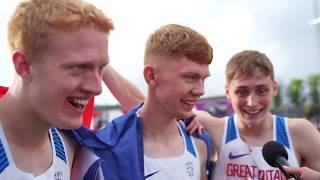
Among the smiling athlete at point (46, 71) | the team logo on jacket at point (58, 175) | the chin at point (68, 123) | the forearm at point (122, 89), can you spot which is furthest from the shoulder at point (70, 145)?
the forearm at point (122, 89)

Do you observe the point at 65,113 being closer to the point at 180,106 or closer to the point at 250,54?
the point at 180,106

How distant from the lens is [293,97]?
58.2m

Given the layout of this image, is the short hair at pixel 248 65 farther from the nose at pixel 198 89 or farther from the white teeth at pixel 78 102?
the white teeth at pixel 78 102

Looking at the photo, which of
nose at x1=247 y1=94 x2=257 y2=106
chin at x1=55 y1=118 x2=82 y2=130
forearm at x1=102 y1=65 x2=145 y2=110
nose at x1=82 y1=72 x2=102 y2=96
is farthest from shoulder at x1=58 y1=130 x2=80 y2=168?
nose at x1=247 y1=94 x2=257 y2=106

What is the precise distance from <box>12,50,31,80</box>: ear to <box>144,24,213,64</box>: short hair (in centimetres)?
119

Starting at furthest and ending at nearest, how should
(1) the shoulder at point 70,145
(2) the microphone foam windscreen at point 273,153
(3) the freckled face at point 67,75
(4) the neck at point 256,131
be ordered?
1. (4) the neck at point 256,131
2. (2) the microphone foam windscreen at point 273,153
3. (1) the shoulder at point 70,145
4. (3) the freckled face at point 67,75

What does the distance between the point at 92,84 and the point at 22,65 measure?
0.30 meters

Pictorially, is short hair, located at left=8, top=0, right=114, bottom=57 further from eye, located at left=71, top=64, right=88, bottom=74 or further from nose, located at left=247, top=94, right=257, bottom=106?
nose, located at left=247, top=94, right=257, bottom=106

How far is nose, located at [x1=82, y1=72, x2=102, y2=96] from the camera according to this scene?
178 cm

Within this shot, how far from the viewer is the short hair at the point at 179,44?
2756 millimetres

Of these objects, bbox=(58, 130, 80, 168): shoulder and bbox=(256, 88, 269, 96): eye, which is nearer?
bbox=(58, 130, 80, 168): shoulder

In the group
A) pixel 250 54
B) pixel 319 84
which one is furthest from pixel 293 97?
pixel 250 54

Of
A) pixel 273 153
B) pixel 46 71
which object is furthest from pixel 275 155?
pixel 46 71

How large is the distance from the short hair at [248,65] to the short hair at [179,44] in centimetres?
45
